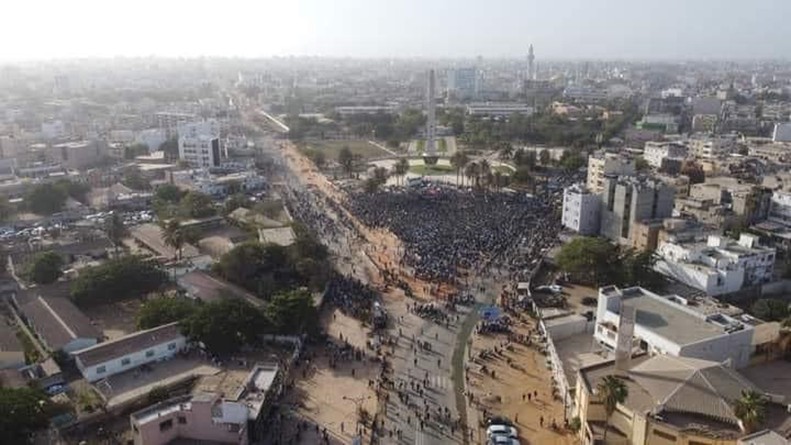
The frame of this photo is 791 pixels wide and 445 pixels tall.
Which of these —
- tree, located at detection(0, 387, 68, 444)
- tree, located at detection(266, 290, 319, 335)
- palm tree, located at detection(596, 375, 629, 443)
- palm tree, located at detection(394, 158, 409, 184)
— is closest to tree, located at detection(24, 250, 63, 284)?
tree, located at detection(266, 290, 319, 335)

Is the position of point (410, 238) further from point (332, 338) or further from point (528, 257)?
point (332, 338)

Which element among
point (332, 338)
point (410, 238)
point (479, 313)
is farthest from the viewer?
point (410, 238)

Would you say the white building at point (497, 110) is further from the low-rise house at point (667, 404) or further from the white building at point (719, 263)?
the low-rise house at point (667, 404)

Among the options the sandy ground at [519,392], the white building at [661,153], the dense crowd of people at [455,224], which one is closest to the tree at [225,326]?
the sandy ground at [519,392]

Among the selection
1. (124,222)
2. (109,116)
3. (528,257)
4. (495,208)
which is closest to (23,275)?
(124,222)

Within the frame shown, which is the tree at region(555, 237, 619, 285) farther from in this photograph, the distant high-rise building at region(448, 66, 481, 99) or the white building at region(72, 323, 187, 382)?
the distant high-rise building at region(448, 66, 481, 99)
